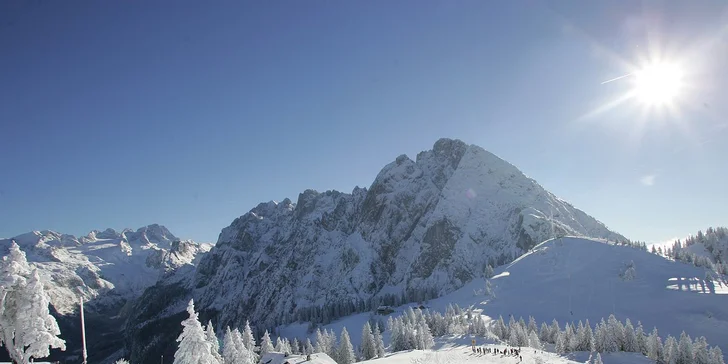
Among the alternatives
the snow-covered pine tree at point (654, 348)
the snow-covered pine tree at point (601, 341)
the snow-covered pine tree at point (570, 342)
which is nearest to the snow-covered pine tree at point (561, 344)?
the snow-covered pine tree at point (570, 342)

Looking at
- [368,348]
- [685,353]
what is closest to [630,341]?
[685,353]

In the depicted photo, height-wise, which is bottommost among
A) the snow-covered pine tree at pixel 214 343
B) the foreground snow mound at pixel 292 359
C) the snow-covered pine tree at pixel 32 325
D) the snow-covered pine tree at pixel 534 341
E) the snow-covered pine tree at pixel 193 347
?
the snow-covered pine tree at pixel 534 341

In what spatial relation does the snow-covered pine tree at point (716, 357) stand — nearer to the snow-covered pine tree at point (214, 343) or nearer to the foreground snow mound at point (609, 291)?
the foreground snow mound at point (609, 291)

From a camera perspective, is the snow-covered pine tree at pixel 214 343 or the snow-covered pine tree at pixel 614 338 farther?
the snow-covered pine tree at pixel 614 338

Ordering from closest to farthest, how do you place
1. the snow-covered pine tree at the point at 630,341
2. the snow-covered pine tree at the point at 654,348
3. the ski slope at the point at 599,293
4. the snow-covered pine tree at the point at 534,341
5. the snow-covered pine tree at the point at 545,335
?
the snow-covered pine tree at the point at 654,348 < the snow-covered pine tree at the point at 630,341 < the snow-covered pine tree at the point at 534,341 < the snow-covered pine tree at the point at 545,335 < the ski slope at the point at 599,293

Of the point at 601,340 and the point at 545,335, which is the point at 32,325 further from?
the point at 545,335

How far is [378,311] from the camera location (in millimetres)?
191000

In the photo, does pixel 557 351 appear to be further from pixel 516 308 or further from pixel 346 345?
pixel 516 308

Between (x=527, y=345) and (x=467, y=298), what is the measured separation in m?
79.0

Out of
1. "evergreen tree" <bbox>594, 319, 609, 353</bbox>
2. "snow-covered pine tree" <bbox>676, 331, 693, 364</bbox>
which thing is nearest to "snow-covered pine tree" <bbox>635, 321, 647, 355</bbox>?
"evergreen tree" <bbox>594, 319, 609, 353</bbox>

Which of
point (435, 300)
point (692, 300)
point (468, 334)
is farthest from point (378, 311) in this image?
point (692, 300)

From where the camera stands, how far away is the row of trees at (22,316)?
2841 centimetres

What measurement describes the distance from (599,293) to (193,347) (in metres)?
151

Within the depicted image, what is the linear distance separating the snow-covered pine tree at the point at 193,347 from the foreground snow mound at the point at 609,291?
127 metres
